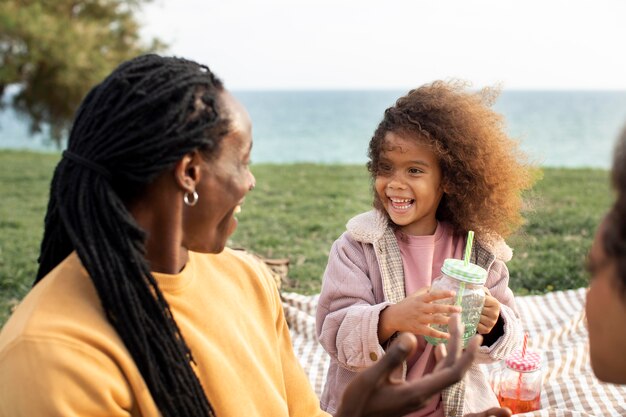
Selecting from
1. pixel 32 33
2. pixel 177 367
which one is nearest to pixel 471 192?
pixel 177 367

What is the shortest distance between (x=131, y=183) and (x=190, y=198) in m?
0.15

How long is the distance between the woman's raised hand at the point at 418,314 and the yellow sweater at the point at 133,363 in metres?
0.49

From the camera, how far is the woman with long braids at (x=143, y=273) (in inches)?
59.6

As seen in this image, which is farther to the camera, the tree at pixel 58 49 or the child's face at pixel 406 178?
the tree at pixel 58 49

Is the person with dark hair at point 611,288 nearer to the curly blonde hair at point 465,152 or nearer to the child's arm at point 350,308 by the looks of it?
the child's arm at point 350,308

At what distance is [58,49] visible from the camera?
1352 cm

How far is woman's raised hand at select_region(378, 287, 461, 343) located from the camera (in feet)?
8.07

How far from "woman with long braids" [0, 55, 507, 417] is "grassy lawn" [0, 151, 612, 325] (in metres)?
2.00

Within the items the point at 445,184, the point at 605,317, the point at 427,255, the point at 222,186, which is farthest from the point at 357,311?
the point at 605,317

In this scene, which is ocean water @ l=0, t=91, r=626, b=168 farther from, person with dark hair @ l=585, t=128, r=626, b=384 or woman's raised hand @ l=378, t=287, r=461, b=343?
person with dark hair @ l=585, t=128, r=626, b=384

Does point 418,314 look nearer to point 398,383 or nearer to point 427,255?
point 427,255

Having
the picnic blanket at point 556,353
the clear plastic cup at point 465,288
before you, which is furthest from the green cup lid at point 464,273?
the picnic blanket at point 556,353

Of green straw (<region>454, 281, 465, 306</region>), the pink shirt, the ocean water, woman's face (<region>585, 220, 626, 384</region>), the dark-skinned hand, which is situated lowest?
the ocean water

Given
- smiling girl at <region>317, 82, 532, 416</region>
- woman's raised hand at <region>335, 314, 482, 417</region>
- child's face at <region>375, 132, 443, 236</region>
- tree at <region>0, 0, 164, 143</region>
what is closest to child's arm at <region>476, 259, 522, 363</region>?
smiling girl at <region>317, 82, 532, 416</region>
